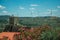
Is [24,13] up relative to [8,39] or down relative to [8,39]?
up

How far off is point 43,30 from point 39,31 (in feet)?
0.19

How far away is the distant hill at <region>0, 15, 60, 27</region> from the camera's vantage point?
85.1 inches

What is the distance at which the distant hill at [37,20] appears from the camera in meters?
2.16

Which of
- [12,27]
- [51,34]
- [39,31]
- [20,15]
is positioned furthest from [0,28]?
[51,34]

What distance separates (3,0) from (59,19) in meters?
0.84

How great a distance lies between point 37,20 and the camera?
2184 millimetres

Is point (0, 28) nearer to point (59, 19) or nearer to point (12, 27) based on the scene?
point (12, 27)

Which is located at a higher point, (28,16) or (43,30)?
(28,16)

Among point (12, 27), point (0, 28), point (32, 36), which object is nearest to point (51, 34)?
point (32, 36)

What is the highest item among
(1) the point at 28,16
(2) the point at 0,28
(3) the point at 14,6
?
(3) the point at 14,6

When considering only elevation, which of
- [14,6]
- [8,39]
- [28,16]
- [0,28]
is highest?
[14,6]

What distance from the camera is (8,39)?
7.00 feet

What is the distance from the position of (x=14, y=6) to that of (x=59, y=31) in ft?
2.37

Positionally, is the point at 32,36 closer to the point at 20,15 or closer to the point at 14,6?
the point at 20,15
